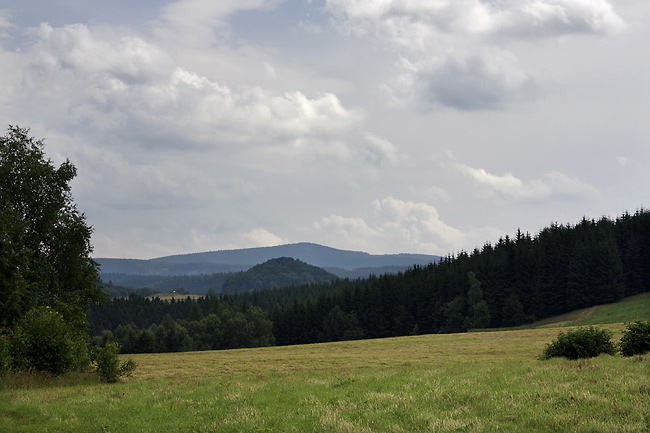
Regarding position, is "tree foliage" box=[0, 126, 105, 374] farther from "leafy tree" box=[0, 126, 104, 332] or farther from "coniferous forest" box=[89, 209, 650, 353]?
"coniferous forest" box=[89, 209, 650, 353]

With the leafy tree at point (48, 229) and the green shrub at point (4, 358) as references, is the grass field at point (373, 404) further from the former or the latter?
the leafy tree at point (48, 229)

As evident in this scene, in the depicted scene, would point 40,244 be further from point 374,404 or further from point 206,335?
point 206,335

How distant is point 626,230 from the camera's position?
115000mm

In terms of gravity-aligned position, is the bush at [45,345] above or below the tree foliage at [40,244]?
below

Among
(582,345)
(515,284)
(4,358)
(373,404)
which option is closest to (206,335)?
(515,284)

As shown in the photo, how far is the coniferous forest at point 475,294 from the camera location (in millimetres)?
103812

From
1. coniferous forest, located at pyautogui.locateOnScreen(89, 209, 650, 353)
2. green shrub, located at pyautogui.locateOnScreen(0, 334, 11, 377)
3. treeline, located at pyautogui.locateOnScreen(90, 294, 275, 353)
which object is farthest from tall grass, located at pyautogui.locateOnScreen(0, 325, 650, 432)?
treeline, located at pyautogui.locateOnScreen(90, 294, 275, 353)

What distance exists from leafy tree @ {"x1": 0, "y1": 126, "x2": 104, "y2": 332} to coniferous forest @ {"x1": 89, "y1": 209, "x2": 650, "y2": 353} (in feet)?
271

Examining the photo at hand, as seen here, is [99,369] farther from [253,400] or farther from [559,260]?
[559,260]

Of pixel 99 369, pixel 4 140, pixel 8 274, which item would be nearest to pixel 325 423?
pixel 99 369

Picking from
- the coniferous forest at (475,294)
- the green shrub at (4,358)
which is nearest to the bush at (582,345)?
the green shrub at (4,358)

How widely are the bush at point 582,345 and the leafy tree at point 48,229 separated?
1200 inches

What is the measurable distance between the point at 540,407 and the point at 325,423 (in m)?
5.81

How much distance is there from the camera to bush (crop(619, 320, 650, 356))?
24317 millimetres
